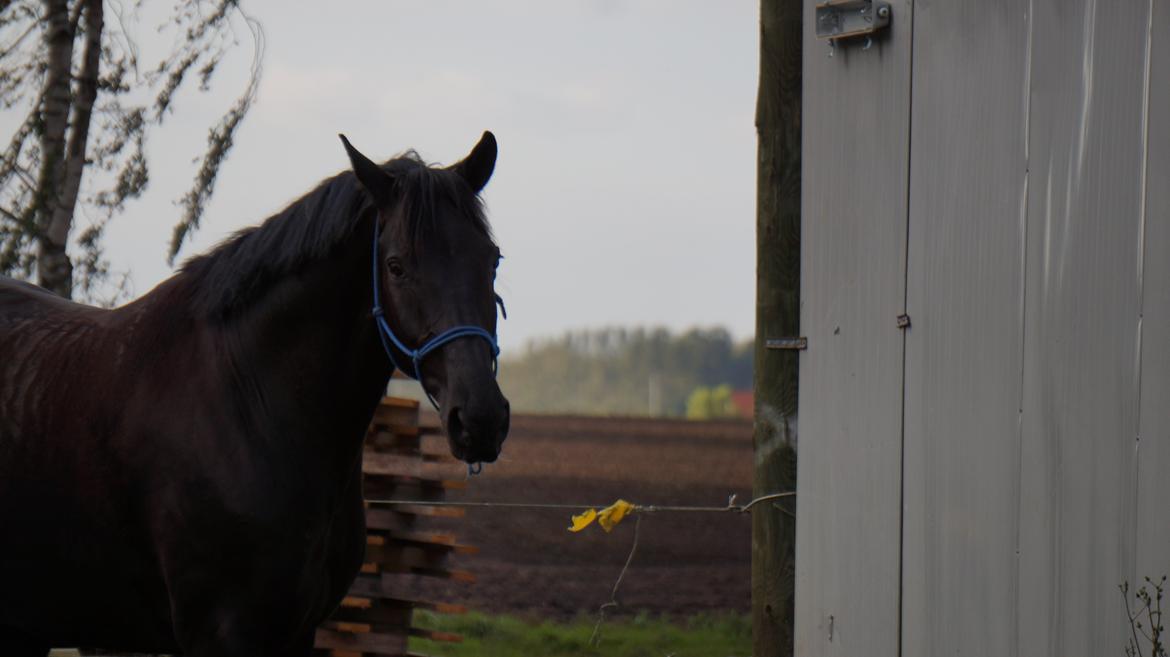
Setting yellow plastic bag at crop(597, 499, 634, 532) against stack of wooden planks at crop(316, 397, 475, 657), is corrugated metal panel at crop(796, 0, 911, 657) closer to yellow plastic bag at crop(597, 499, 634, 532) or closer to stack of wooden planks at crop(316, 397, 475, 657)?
yellow plastic bag at crop(597, 499, 634, 532)

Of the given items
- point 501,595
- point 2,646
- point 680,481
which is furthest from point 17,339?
point 680,481

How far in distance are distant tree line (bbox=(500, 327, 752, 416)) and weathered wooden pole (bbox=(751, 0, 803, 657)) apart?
78.0 m

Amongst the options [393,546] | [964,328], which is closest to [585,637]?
[393,546]

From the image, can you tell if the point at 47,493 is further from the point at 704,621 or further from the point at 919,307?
the point at 704,621

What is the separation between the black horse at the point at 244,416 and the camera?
144 inches

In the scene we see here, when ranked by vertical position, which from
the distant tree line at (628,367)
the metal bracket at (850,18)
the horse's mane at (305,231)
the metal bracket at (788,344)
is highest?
the metal bracket at (850,18)

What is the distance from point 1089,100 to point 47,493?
11.6ft

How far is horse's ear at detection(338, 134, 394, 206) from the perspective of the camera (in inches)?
145

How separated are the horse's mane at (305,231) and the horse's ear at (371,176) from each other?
32mm

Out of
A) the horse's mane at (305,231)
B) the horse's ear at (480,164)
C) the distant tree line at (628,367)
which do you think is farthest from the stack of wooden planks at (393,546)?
the distant tree line at (628,367)

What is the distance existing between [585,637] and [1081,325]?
574cm

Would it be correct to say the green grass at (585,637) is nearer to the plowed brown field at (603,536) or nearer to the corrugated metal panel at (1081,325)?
the plowed brown field at (603,536)

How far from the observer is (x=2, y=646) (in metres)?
4.35

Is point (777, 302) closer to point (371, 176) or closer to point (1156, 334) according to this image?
point (1156, 334)
